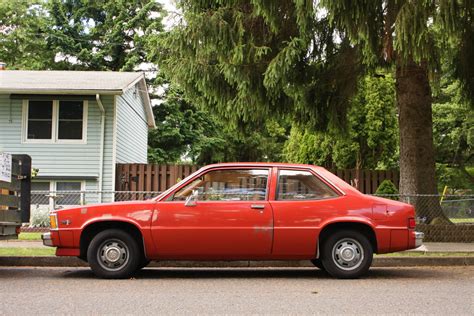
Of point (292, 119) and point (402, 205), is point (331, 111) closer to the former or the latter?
point (292, 119)

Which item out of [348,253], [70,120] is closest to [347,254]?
[348,253]

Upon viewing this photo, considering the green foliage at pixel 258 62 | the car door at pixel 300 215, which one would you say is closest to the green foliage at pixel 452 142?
the green foliage at pixel 258 62

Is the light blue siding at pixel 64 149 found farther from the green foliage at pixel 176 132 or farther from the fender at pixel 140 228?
the green foliage at pixel 176 132

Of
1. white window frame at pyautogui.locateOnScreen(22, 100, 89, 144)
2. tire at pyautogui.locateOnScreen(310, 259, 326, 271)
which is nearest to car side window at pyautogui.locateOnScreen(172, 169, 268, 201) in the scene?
tire at pyautogui.locateOnScreen(310, 259, 326, 271)

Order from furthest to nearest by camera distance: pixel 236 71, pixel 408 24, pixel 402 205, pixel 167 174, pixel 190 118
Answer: pixel 190 118
pixel 167 174
pixel 236 71
pixel 408 24
pixel 402 205

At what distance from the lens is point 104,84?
64.6 feet

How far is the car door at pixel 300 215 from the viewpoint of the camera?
757 cm

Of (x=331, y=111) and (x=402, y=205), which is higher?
(x=331, y=111)

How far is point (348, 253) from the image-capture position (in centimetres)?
766

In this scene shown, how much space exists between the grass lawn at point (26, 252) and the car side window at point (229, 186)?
3195 mm

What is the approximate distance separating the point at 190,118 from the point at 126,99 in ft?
35.7

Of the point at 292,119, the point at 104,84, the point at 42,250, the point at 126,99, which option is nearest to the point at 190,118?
the point at 126,99

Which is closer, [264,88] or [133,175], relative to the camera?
[264,88]

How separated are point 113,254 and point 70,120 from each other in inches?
512
